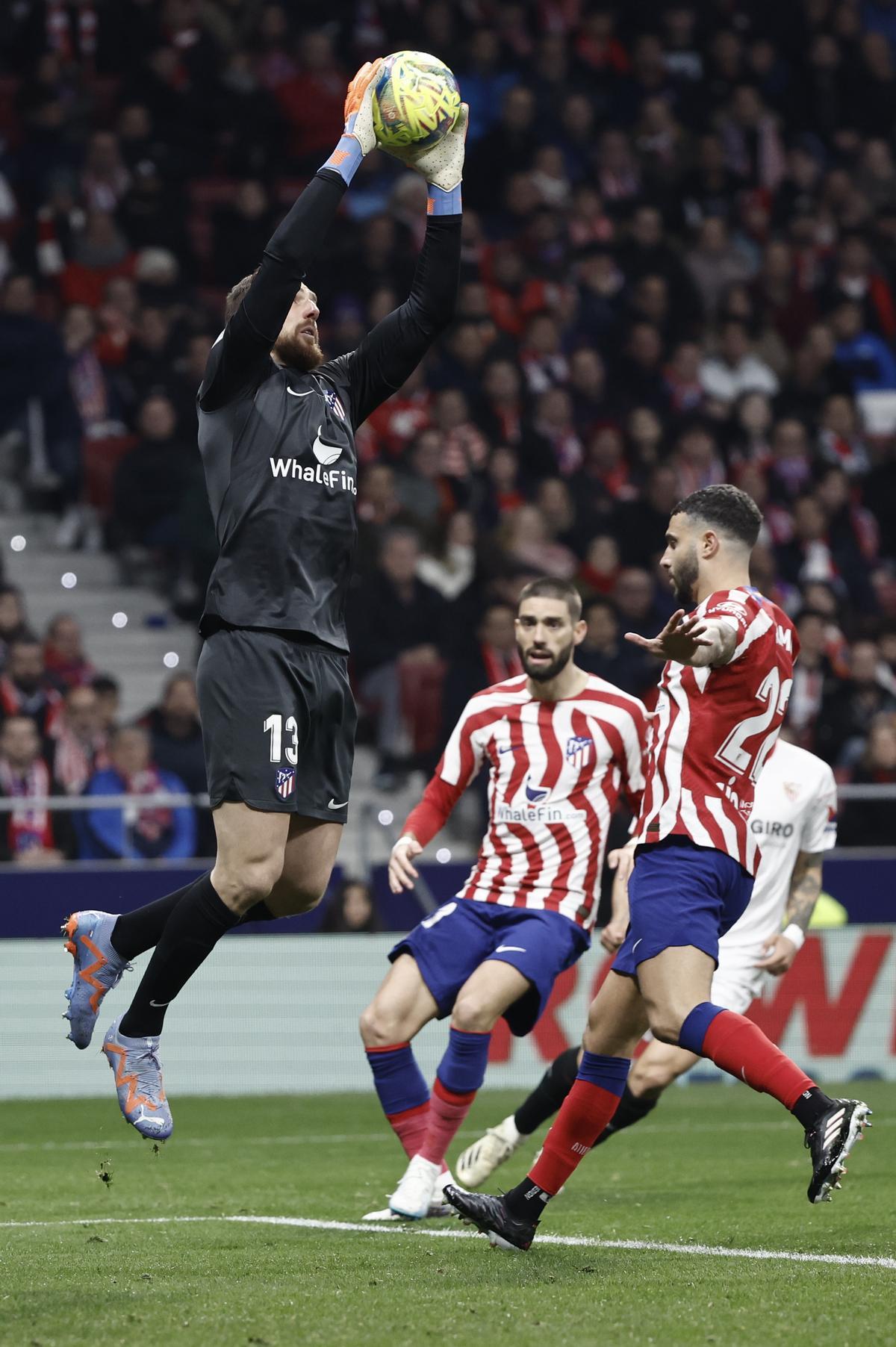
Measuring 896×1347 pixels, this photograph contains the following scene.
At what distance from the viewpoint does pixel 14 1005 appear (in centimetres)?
1220

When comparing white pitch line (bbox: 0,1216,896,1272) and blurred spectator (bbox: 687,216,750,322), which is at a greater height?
blurred spectator (bbox: 687,216,750,322)

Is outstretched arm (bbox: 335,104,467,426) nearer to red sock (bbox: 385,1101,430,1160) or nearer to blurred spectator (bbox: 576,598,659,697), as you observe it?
red sock (bbox: 385,1101,430,1160)

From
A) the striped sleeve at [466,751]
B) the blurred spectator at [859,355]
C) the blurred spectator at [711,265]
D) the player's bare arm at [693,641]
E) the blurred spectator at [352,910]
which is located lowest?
the blurred spectator at [352,910]

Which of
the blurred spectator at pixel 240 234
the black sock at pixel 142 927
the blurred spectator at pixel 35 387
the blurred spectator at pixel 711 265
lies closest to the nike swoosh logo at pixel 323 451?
the black sock at pixel 142 927

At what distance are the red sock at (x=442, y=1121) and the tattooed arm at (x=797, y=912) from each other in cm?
140

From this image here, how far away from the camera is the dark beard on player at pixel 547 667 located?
26.8 ft

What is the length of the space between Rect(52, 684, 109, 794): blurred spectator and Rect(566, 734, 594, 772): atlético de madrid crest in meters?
5.65

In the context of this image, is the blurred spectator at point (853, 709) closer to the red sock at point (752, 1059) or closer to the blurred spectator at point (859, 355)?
the blurred spectator at point (859, 355)

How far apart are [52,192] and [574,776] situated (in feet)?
32.7

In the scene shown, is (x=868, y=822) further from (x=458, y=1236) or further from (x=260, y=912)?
(x=260, y=912)

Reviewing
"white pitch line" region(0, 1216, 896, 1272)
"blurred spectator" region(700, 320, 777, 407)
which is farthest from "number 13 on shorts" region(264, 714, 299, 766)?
"blurred spectator" region(700, 320, 777, 407)

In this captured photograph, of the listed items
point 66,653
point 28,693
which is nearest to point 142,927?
point 28,693

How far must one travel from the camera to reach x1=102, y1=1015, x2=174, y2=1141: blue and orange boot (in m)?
5.66

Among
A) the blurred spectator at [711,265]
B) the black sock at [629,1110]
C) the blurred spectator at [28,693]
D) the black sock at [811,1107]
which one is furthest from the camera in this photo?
the blurred spectator at [711,265]
